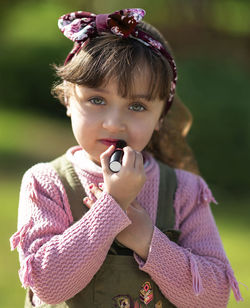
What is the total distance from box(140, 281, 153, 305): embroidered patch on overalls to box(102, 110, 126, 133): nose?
69 centimetres

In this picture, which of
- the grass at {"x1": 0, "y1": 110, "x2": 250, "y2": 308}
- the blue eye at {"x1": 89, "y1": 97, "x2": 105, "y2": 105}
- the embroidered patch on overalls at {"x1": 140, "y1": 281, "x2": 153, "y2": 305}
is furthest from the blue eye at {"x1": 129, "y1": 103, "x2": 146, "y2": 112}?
the grass at {"x1": 0, "y1": 110, "x2": 250, "y2": 308}

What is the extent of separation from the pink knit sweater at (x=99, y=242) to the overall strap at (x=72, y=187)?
1.1 inches

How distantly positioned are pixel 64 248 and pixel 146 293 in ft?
1.51

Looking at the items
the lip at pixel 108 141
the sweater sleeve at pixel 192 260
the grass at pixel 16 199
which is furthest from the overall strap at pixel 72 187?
the grass at pixel 16 199

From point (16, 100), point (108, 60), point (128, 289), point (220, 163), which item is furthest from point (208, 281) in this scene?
point (16, 100)

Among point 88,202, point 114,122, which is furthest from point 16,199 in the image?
point 114,122

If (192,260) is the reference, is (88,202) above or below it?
above

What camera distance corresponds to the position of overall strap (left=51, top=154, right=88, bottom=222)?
8.09 ft

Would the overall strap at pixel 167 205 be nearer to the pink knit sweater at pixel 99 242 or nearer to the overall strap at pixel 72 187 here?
the pink knit sweater at pixel 99 242

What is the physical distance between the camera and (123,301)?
7.88 ft

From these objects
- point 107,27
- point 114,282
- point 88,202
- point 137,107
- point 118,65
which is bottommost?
point 114,282

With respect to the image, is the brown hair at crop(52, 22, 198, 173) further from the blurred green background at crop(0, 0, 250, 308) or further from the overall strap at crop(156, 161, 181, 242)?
the blurred green background at crop(0, 0, 250, 308)

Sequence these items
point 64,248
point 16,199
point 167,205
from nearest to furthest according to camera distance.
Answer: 1. point 64,248
2. point 167,205
3. point 16,199

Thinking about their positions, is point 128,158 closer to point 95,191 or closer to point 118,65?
point 95,191
